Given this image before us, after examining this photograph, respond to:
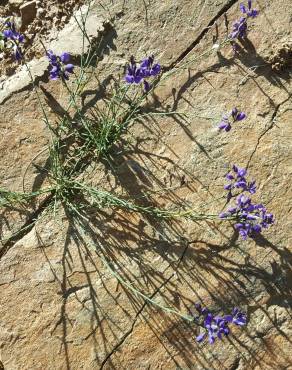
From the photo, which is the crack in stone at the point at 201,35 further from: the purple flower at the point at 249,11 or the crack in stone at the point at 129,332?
the crack in stone at the point at 129,332

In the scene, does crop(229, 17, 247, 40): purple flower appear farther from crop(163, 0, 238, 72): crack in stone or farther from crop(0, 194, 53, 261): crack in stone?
crop(0, 194, 53, 261): crack in stone

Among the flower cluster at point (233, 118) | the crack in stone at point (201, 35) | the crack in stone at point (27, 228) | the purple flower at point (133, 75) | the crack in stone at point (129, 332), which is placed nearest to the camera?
the purple flower at point (133, 75)

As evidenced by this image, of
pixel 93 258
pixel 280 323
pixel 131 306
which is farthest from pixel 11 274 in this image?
pixel 280 323

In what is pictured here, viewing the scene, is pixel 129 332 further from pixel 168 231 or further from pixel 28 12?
pixel 28 12

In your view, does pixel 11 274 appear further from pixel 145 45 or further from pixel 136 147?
pixel 145 45

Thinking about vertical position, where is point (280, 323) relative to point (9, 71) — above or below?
below

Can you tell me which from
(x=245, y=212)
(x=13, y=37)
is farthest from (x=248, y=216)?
(x=13, y=37)

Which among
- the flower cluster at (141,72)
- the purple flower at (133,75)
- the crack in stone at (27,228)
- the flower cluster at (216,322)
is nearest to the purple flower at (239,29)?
the flower cluster at (141,72)

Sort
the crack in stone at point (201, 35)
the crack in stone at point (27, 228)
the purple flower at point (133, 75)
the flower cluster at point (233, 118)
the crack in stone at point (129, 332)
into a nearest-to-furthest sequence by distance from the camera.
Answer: the purple flower at point (133, 75)
the flower cluster at point (233, 118)
the crack in stone at point (129, 332)
the crack in stone at point (27, 228)
the crack in stone at point (201, 35)
